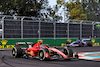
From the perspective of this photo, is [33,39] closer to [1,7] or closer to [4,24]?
[4,24]

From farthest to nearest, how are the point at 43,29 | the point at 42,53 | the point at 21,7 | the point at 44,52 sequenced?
the point at 21,7 → the point at 43,29 → the point at 42,53 → the point at 44,52

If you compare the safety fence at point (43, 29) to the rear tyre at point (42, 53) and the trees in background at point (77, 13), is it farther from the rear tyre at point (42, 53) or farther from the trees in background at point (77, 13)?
the trees in background at point (77, 13)

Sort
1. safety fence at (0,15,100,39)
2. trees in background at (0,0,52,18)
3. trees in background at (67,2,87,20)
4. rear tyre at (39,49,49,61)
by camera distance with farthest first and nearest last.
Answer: trees in background at (67,2,87,20) → trees in background at (0,0,52,18) → safety fence at (0,15,100,39) → rear tyre at (39,49,49,61)

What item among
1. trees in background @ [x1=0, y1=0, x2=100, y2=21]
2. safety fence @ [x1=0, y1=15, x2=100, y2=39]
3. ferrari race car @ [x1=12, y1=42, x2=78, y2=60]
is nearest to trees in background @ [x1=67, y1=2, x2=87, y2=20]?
trees in background @ [x1=0, y1=0, x2=100, y2=21]

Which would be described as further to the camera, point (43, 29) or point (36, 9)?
point (36, 9)

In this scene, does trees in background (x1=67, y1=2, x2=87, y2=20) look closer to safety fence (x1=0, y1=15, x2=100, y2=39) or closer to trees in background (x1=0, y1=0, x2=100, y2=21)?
trees in background (x1=0, y1=0, x2=100, y2=21)

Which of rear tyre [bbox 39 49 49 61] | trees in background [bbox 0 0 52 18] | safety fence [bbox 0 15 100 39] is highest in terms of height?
trees in background [bbox 0 0 52 18]

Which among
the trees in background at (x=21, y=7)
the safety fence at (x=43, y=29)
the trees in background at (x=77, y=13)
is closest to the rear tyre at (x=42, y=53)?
the safety fence at (x=43, y=29)

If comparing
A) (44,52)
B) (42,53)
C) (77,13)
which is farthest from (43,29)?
(77,13)

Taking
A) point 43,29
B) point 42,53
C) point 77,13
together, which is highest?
point 77,13

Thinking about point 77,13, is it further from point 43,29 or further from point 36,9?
point 43,29

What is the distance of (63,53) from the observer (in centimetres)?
1404

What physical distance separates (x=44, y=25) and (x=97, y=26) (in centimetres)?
1051

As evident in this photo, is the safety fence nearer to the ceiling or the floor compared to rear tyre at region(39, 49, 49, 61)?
nearer to the ceiling
